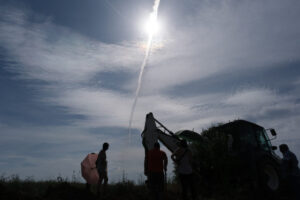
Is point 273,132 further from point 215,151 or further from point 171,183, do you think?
point 171,183

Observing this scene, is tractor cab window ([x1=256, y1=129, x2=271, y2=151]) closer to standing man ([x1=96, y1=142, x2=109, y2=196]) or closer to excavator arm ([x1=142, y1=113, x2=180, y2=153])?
excavator arm ([x1=142, y1=113, x2=180, y2=153])

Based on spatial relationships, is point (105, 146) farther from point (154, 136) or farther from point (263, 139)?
point (263, 139)

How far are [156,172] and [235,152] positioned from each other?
4.74 m

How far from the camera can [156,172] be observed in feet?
26.3

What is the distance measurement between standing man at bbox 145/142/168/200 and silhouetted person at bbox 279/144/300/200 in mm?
4106

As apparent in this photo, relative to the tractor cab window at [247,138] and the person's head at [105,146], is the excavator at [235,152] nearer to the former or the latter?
the tractor cab window at [247,138]

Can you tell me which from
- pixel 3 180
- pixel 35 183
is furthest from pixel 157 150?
pixel 3 180

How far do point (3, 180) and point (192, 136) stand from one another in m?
7.97

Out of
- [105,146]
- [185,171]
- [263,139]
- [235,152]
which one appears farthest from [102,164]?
[263,139]

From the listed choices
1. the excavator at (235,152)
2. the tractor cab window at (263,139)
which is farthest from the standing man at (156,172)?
the tractor cab window at (263,139)

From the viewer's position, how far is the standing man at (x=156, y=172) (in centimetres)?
801

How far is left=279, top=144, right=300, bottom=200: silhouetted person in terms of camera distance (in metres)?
8.80

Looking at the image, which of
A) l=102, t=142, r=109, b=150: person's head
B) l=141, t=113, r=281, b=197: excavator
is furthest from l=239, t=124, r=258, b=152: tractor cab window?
l=102, t=142, r=109, b=150: person's head

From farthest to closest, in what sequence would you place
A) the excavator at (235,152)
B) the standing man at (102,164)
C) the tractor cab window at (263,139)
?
the tractor cab window at (263,139)
the excavator at (235,152)
the standing man at (102,164)
